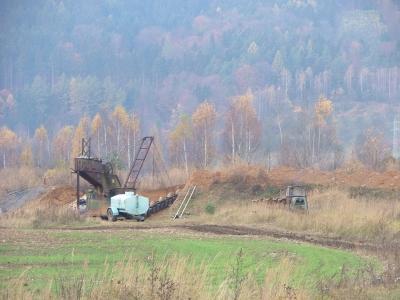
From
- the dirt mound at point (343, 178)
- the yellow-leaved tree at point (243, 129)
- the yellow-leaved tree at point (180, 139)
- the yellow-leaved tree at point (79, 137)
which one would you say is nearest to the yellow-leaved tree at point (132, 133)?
the yellow-leaved tree at point (180, 139)

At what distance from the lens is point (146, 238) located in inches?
1079

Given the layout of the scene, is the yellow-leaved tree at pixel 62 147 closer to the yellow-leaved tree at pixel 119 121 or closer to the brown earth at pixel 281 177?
→ the yellow-leaved tree at pixel 119 121

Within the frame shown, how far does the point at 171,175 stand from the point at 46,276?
52.4 meters

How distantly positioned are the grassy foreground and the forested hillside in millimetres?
64101

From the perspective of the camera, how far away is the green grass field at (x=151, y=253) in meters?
15.8

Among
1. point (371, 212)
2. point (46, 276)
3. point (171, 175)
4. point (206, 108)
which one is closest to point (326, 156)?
point (206, 108)

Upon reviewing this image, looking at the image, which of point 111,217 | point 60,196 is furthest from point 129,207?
point 60,196

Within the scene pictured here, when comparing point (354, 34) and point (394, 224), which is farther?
point (354, 34)

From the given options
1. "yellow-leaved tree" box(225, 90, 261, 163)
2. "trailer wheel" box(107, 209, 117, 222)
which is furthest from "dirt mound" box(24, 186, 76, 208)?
"yellow-leaved tree" box(225, 90, 261, 163)

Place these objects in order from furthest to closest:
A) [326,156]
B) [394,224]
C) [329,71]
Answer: [329,71] → [326,156] → [394,224]

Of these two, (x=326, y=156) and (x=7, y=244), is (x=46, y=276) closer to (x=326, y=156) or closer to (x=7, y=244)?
(x=7, y=244)

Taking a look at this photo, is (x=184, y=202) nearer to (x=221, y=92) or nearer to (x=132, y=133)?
(x=132, y=133)

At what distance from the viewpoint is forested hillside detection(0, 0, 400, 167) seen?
342ft

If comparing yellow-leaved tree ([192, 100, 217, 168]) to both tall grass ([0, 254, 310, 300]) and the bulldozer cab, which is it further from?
tall grass ([0, 254, 310, 300])
